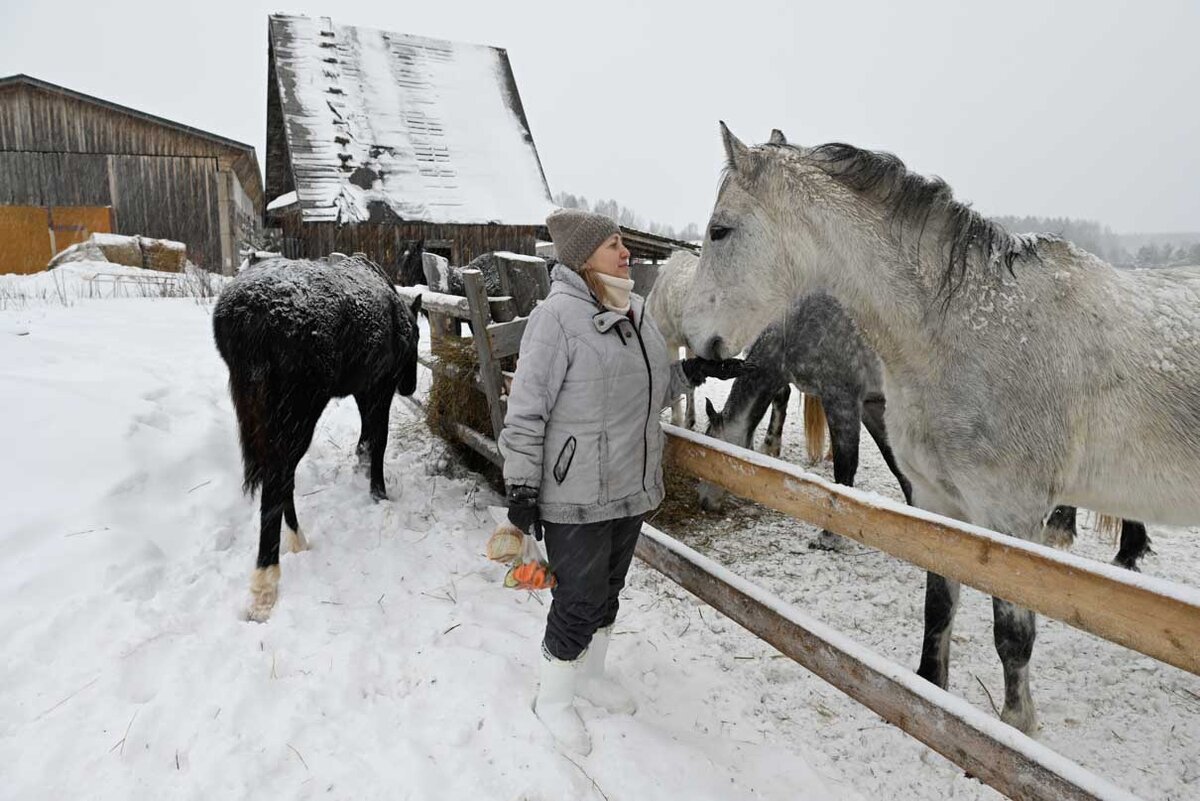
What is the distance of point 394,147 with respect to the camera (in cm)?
1611

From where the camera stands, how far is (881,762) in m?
2.50

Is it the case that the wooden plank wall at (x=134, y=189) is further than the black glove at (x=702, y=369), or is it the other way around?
the wooden plank wall at (x=134, y=189)

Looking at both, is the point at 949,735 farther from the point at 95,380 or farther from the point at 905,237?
the point at 95,380

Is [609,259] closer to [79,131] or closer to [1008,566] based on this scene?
[1008,566]

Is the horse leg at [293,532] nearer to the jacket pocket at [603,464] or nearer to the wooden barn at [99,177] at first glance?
the jacket pocket at [603,464]

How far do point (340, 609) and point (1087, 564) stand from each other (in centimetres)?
287

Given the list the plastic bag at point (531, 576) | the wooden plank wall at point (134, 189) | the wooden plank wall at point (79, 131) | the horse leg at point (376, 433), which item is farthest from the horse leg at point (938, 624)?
the wooden plank wall at point (79, 131)

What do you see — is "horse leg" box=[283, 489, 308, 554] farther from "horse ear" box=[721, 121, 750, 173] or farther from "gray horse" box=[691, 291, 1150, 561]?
"gray horse" box=[691, 291, 1150, 561]

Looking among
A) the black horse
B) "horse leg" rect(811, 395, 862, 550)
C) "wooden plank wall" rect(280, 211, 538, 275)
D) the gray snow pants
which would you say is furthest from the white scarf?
"wooden plank wall" rect(280, 211, 538, 275)

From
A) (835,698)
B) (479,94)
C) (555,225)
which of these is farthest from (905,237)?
(479,94)

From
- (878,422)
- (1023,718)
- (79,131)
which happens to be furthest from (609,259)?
(79,131)

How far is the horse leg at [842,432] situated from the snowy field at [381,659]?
0.22 m

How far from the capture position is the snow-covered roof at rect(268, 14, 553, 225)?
49.3ft

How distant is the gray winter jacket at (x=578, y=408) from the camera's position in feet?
6.51
